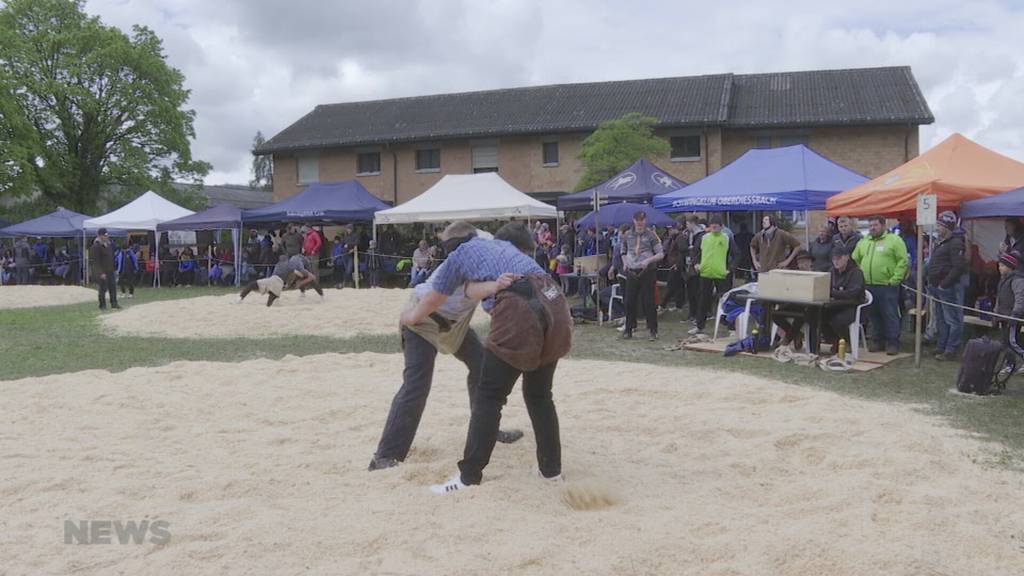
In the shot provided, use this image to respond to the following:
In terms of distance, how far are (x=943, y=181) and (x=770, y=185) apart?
3296mm

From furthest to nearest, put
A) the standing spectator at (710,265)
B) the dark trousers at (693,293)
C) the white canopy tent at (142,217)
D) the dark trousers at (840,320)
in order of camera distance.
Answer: the white canopy tent at (142,217)
the dark trousers at (693,293)
the standing spectator at (710,265)
the dark trousers at (840,320)

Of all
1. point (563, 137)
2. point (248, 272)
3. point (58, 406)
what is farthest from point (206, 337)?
point (563, 137)

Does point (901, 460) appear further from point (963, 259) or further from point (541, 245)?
point (541, 245)

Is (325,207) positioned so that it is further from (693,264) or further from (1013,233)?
(1013,233)

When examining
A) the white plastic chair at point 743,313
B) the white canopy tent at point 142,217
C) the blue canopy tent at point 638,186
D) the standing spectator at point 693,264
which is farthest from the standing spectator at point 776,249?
the white canopy tent at point 142,217

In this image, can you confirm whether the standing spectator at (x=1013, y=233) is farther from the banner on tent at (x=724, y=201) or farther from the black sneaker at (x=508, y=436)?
the black sneaker at (x=508, y=436)

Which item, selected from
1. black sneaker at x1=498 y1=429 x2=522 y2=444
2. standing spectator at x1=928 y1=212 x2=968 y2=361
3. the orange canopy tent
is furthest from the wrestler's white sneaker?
the orange canopy tent

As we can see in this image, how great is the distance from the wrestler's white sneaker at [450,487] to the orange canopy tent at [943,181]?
8101 millimetres

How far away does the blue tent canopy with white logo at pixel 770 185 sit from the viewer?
12.7m

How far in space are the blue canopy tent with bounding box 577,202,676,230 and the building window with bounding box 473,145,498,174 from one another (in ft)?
53.1

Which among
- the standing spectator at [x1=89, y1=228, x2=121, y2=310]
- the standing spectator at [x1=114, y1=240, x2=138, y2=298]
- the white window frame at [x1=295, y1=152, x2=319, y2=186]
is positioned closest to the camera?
the standing spectator at [x1=89, y1=228, x2=121, y2=310]

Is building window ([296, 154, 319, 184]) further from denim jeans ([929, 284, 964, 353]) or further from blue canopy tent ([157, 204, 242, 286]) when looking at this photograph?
denim jeans ([929, 284, 964, 353])

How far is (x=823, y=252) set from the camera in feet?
33.4

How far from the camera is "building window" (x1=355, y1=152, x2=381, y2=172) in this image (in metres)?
35.6
